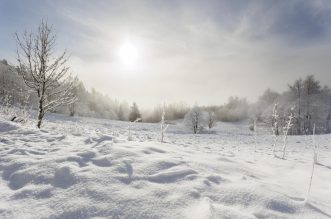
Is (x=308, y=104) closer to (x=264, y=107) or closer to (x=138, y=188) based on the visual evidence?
(x=264, y=107)

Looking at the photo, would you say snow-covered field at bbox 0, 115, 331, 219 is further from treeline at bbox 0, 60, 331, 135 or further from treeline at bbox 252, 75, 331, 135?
treeline at bbox 252, 75, 331, 135

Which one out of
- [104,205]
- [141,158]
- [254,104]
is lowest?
[104,205]

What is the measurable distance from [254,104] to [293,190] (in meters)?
71.7

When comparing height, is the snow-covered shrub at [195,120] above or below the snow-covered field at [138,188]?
above

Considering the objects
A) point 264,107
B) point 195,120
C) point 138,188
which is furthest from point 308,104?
point 138,188

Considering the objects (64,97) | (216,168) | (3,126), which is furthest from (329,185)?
(64,97)

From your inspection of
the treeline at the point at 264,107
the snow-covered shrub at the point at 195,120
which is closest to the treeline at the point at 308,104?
the treeline at the point at 264,107

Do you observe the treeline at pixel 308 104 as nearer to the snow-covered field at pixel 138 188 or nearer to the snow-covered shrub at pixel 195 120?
the snow-covered shrub at pixel 195 120

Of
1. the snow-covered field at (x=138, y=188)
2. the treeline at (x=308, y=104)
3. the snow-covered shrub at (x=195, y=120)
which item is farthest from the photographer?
the treeline at (x=308, y=104)

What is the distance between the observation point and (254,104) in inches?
2830

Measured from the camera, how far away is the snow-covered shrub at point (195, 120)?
146ft

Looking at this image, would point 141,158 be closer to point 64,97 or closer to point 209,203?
point 209,203

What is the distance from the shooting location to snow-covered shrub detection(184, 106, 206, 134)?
44.5 m

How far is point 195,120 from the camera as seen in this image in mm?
44594
